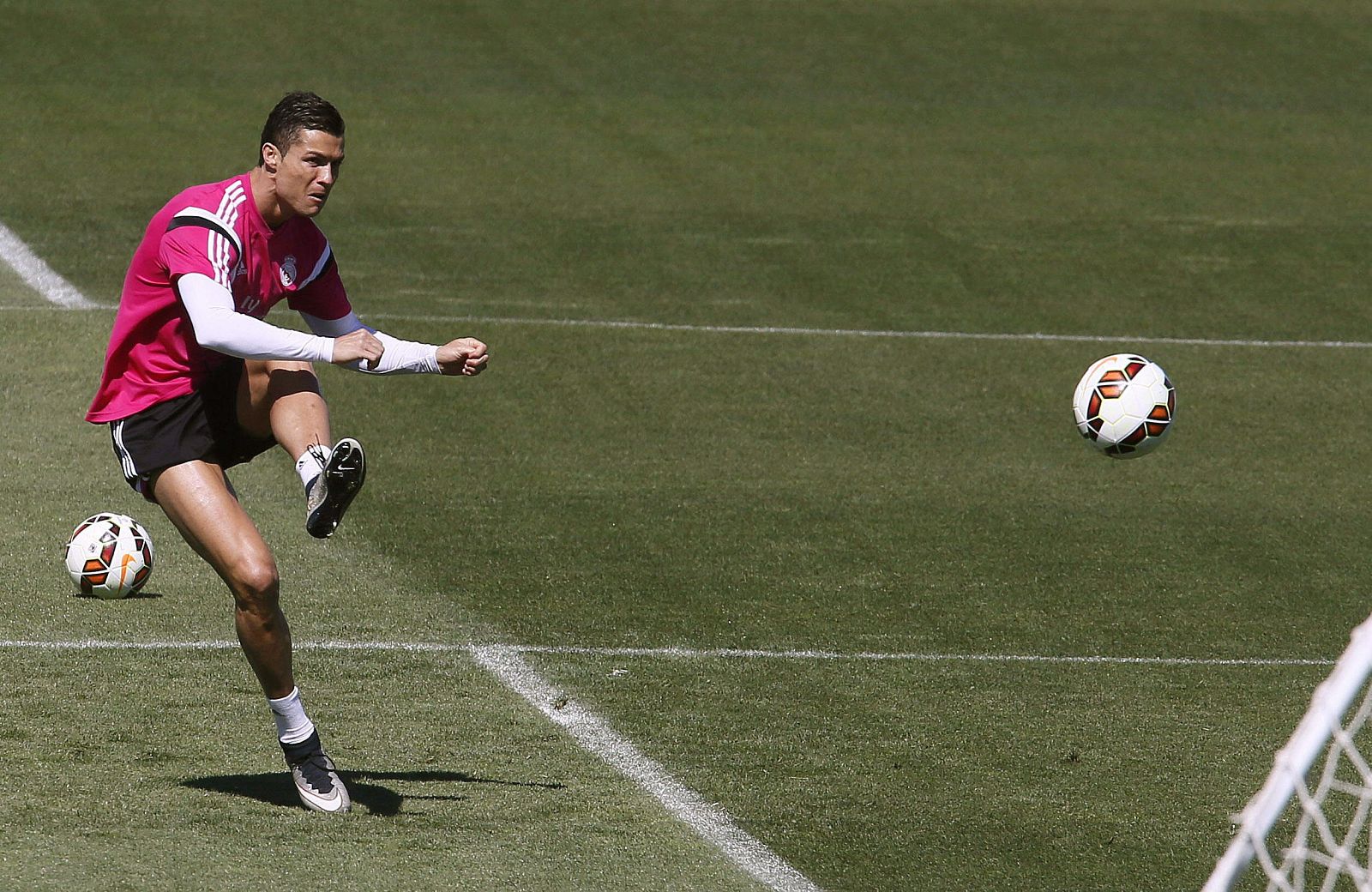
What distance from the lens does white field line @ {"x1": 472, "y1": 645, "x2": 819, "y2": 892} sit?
6488mm

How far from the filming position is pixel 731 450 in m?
13.2

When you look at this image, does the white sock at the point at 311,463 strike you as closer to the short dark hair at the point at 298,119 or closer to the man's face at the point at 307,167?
the man's face at the point at 307,167

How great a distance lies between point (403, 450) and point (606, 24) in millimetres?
15196

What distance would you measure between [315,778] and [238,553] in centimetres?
85

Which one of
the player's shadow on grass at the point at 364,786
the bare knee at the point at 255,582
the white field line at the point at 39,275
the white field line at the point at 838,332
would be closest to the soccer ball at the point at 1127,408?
the player's shadow on grass at the point at 364,786

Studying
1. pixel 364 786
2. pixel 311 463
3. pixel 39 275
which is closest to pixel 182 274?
pixel 311 463

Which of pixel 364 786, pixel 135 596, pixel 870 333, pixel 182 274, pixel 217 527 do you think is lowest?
pixel 135 596

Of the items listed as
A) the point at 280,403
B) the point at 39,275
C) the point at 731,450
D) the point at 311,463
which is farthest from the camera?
the point at 39,275

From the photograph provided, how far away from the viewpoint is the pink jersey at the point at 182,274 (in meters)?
6.63

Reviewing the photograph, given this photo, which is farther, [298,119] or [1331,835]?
[1331,835]

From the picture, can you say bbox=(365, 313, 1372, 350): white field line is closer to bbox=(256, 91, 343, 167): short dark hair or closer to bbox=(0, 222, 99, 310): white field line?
bbox=(0, 222, 99, 310): white field line

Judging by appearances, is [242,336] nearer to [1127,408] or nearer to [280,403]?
[280,403]

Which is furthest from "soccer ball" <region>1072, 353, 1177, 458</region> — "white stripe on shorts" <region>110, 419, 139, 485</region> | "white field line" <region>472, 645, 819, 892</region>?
"white stripe on shorts" <region>110, 419, 139, 485</region>

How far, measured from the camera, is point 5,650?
8.85 meters
